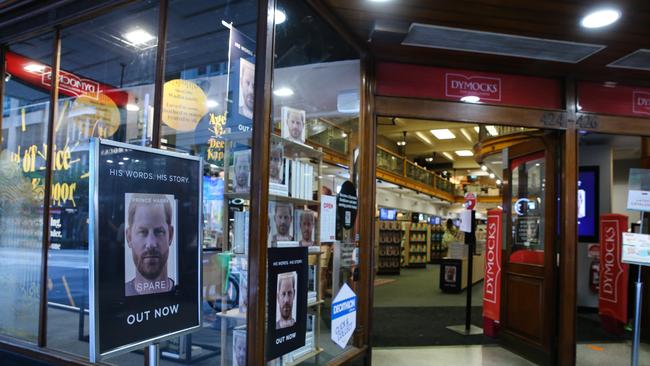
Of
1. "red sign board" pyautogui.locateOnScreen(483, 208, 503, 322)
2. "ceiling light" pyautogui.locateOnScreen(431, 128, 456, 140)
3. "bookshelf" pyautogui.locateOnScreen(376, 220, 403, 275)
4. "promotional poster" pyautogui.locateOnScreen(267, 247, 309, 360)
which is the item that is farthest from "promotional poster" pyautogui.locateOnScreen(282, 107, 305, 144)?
"bookshelf" pyautogui.locateOnScreen(376, 220, 403, 275)

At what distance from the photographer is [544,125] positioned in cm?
441

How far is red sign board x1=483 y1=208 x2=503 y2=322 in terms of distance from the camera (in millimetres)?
5676

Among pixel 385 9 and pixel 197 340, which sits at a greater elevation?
pixel 385 9

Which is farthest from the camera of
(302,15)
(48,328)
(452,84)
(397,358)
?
(397,358)

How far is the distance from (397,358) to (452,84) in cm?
288

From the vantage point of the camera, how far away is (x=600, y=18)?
11.0ft

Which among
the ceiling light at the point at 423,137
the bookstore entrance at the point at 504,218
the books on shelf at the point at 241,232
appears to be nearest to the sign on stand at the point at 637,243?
the bookstore entrance at the point at 504,218

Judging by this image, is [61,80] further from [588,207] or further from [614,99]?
[588,207]

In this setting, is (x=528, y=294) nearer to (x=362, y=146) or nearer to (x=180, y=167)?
(x=362, y=146)

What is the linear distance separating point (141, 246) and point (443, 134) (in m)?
13.7

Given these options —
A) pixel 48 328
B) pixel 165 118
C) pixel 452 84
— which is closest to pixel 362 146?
pixel 452 84

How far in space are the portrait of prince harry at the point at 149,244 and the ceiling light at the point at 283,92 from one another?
113 cm

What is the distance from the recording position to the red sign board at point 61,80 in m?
4.14

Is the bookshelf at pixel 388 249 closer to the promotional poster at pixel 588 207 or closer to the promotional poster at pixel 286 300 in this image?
the promotional poster at pixel 588 207
